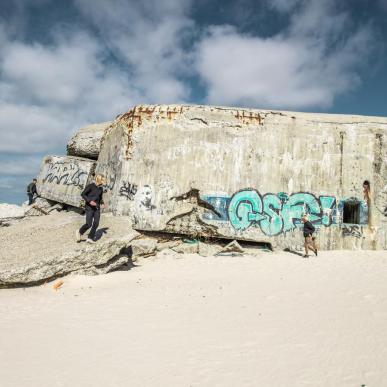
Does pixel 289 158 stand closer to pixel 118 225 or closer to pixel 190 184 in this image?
pixel 190 184

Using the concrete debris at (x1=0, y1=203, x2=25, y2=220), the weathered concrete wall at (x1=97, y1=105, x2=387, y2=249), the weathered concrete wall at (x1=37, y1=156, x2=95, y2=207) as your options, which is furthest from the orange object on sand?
the concrete debris at (x1=0, y1=203, x2=25, y2=220)

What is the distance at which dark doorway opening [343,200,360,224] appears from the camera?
935cm

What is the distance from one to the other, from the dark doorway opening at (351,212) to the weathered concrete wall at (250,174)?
0.18 feet

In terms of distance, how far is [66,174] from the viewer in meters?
12.1

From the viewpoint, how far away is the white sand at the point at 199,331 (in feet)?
10.2

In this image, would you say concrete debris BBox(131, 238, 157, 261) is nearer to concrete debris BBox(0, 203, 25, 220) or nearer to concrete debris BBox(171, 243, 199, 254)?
concrete debris BBox(171, 243, 199, 254)

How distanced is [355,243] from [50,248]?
7.25 m

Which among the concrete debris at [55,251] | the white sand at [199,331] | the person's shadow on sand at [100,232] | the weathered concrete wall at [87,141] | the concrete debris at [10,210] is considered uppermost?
the weathered concrete wall at [87,141]

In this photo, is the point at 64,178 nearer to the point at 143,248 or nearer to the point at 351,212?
the point at 143,248

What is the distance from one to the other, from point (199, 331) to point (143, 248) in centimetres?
459

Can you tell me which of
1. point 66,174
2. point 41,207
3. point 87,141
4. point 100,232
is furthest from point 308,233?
point 41,207

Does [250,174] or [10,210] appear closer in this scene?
[250,174]

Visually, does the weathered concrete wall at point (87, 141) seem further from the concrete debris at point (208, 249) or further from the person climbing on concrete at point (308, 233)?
the person climbing on concrete at point (308, 233)

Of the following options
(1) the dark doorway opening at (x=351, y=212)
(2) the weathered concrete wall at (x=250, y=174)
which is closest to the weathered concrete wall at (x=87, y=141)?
(2) the weathered concrete wall at (x=250, y=174)
